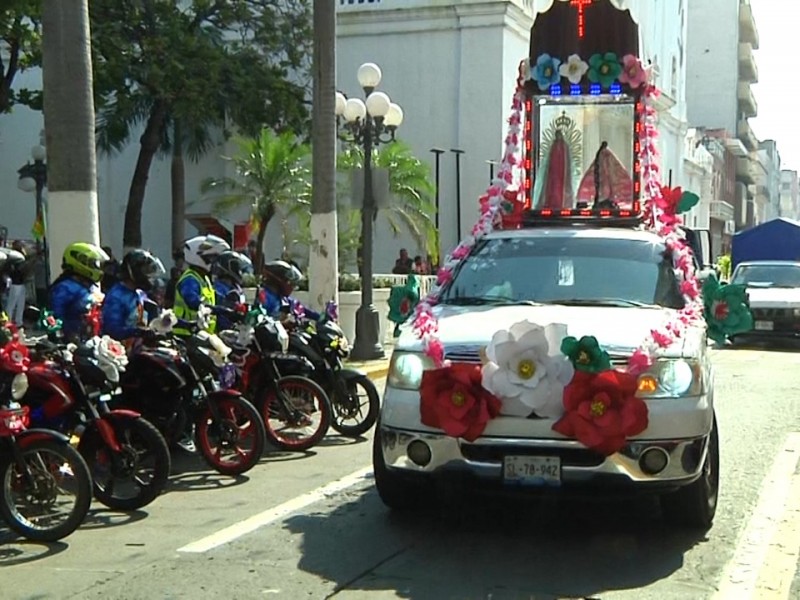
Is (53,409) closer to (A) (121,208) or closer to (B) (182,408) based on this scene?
(B) (182,408)

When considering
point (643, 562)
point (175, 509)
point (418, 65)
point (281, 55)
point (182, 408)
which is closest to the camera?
point (643, 562)

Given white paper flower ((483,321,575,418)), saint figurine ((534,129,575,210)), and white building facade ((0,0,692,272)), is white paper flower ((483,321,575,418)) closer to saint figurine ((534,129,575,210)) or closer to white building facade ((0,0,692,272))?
saint figurine ((534,129,575,210))

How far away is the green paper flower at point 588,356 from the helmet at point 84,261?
3778 mm

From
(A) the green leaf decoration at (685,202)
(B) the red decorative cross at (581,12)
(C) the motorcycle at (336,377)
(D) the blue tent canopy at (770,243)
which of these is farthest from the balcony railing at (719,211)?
(C) the motorcycle at (336,377)

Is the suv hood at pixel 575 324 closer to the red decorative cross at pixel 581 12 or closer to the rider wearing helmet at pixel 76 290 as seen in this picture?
the rider wearing helmet at pixel 76 290

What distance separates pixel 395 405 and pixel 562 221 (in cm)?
382

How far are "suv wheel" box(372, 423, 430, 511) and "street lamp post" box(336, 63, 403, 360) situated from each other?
30.1 ft

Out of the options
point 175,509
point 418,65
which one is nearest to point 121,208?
point 418,65

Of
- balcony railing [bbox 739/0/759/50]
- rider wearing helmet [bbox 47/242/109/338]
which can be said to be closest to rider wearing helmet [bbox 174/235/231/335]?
rider wearing helmet [bbox 47/242/109/338]

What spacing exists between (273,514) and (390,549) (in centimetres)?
118

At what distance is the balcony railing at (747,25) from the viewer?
249 feet

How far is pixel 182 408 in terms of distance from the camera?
26.8 ft

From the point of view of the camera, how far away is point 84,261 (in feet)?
Result: 25.6

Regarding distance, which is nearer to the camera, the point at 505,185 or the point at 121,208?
the point at 505,185
